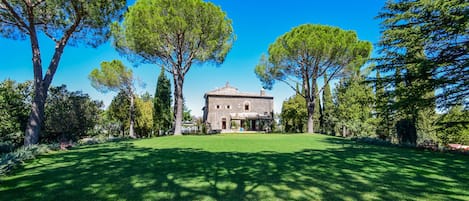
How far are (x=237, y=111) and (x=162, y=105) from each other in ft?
36.3

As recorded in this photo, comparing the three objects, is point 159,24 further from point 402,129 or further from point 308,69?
point 402,129

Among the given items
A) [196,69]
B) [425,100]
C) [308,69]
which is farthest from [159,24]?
[425,100]

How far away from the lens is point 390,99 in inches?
335

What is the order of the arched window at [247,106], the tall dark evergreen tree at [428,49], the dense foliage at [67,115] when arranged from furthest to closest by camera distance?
the arched window at [247,106] < the dense foliage at [67,115] < the tall dark evergreen tree at [428,49]

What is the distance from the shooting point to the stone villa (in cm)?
3002

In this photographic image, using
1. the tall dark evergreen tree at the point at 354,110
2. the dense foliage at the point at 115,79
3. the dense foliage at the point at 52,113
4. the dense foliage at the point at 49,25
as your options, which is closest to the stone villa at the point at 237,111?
the tall dark evergreen tree at the point at 354,110

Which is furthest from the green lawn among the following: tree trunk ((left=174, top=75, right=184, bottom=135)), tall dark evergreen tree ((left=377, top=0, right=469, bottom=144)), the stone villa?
the stone villa

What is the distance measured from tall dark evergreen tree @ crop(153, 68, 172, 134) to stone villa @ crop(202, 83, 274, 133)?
6000 mm

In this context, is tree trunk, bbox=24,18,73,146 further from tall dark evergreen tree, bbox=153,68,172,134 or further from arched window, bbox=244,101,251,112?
arched window, bbox=244,101,251,112

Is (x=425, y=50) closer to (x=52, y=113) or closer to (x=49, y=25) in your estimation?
(x=49, y=25)

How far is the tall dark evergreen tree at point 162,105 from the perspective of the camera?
2361 centimetres

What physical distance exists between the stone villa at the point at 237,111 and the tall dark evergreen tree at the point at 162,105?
6000mm

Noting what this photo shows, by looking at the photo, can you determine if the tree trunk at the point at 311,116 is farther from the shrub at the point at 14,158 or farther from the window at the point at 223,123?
the shrub at the point at 14,158

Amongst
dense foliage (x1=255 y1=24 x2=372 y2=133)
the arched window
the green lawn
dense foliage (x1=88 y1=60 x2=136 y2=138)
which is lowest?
the green lawn
